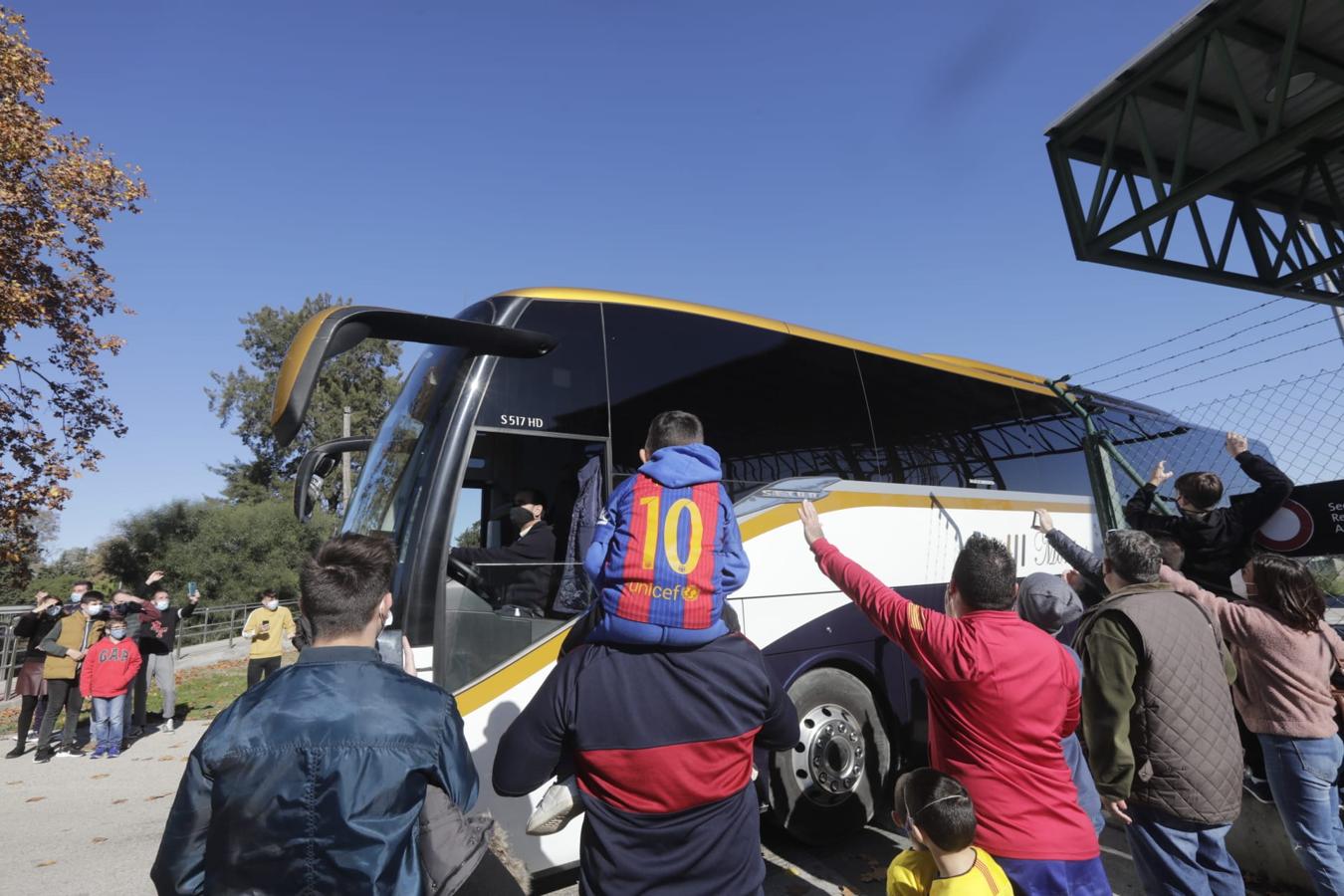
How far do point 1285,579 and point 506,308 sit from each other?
13.8 feet

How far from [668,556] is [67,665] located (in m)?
10.3

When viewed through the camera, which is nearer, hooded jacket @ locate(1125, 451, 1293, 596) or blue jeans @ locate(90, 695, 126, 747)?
hooded jacket @ locate(1125, 451, 1293, 596)

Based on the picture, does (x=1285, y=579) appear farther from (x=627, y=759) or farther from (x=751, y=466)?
(x=627, y=759)

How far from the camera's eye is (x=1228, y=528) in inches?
166

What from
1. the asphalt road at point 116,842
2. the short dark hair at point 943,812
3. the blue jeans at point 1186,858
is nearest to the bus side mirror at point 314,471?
the asphalt road at point 116,842

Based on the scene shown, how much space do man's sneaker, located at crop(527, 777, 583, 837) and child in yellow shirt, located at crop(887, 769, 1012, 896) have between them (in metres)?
1.11

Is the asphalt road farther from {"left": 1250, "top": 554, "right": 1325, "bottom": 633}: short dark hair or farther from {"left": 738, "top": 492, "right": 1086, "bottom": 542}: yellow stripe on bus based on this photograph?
{"left": 738, "top": 492, "right": 1086, "bottom": 542}: yellow stripe on bus

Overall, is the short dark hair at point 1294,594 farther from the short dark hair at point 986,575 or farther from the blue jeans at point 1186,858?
the short dark hair at point 986,575

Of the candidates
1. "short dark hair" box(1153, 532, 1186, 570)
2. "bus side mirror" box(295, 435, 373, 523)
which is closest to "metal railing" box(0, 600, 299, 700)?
"bus side mirror" box(295, 435, 373, 523)

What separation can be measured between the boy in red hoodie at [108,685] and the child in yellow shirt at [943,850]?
10.1 m

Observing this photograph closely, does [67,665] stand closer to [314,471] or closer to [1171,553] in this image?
[314,471]

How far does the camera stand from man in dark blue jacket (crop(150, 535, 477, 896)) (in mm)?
1522

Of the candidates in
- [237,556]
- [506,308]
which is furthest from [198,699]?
[237,556]

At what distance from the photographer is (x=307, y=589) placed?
6.02 ft
